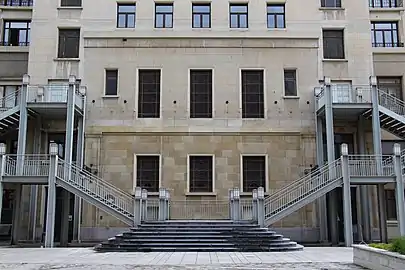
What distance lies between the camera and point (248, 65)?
27156mm

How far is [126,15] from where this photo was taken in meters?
27.9

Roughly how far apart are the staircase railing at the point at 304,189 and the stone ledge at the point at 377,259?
797 centimetres

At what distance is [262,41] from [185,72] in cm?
465

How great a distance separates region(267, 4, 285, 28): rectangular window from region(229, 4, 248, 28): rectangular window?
132 centimetres

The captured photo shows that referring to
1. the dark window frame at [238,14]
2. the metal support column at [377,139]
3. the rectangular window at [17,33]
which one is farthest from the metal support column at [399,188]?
Result: the rectangular window at [17,33]

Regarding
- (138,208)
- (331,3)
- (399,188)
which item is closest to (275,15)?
(331,3)

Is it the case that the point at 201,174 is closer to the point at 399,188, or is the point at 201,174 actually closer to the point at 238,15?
the point at 238,15

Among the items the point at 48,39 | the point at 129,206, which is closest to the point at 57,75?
the point at 48,39

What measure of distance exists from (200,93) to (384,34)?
1192 centimetres

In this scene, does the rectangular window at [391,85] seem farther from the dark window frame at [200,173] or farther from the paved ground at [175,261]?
the paved ground at [175,261]

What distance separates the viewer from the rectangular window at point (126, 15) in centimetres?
2778

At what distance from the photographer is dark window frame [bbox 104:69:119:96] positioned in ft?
88.6

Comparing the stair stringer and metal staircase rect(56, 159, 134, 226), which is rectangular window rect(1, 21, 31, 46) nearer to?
metal staircase rect(56, 159, 134, 226)

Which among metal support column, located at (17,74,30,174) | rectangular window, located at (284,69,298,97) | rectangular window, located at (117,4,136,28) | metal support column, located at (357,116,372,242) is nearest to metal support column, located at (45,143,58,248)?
metal support column, located at (17,74,30,174)
